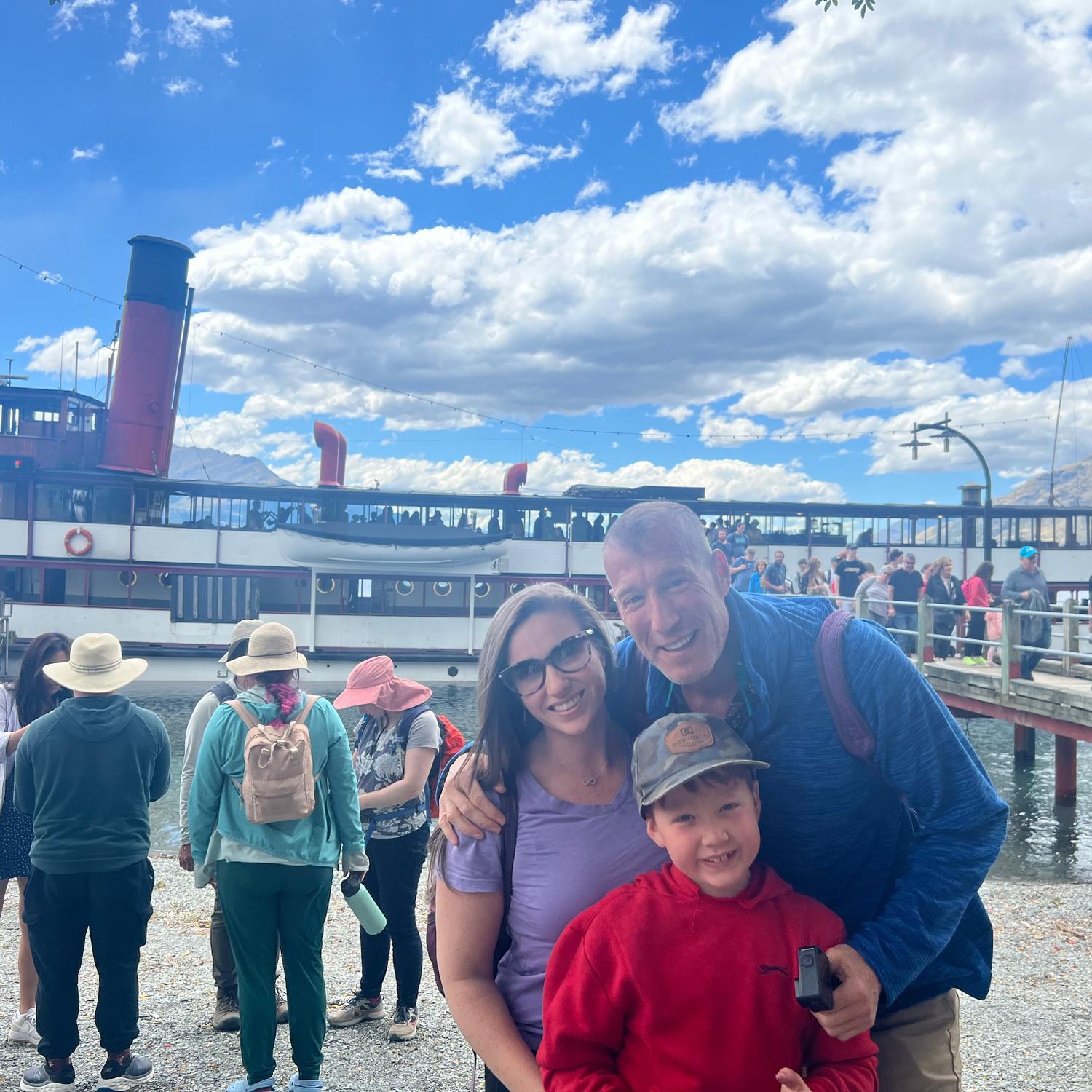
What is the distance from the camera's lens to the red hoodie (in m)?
1.72

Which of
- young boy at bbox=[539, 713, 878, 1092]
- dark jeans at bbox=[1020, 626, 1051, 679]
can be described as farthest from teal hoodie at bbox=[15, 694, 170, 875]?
dark jeans at bbox=[1020, 626, 1051, 679]

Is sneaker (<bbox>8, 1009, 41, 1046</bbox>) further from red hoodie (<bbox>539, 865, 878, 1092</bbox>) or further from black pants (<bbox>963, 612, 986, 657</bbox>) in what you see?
black pants (<bbox>963, 612, 986, 657</bbox>)

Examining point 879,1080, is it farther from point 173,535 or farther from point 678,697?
point 173,535

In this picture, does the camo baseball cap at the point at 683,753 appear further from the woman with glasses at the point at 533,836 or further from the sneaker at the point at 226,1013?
the sneaker at the point at 226,1013

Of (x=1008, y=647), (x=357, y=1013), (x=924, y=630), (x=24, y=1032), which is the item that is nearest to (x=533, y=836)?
(x=357, y=1013)

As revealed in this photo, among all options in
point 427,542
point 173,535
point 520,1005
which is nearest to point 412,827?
point 520,1005

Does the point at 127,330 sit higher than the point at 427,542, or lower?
higher

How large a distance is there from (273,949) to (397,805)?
96 centimetres

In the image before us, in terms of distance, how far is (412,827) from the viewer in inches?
189

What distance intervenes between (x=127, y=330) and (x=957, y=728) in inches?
1123

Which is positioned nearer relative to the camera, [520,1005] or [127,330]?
[520,1005]

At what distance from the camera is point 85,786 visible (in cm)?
414

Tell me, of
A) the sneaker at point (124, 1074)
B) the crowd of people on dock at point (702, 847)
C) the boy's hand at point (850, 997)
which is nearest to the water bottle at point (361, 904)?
the sneaker at point (124, 1074)

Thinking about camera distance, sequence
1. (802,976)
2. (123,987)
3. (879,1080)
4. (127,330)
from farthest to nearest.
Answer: (127,330) → (123,987) → (879,1080) → (802,976)
